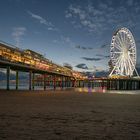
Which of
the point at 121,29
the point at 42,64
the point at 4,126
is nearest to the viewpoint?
the point at 4,126

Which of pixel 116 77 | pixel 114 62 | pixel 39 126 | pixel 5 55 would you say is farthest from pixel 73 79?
pixel 39 126

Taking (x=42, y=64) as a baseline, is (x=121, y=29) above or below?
above

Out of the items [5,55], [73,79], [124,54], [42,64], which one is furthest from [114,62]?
[73,79]

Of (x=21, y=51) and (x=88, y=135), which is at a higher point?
(x=21, y=51)

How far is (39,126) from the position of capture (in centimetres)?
1000

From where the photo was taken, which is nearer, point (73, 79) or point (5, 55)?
point (5, 55)

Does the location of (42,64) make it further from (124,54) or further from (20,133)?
(20,133)

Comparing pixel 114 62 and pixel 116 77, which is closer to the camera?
pixel 114 62

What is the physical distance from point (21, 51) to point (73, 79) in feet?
362

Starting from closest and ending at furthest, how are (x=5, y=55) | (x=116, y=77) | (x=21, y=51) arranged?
1. (x=5, y=55)
2. (x=21, y=51)
3. (x=116, y=77)

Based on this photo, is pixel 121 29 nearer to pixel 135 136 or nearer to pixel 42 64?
pixel 42 64

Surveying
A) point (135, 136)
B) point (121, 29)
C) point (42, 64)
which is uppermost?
point (121, 29)

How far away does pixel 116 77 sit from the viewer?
424 feet

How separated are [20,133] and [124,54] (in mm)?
80241
